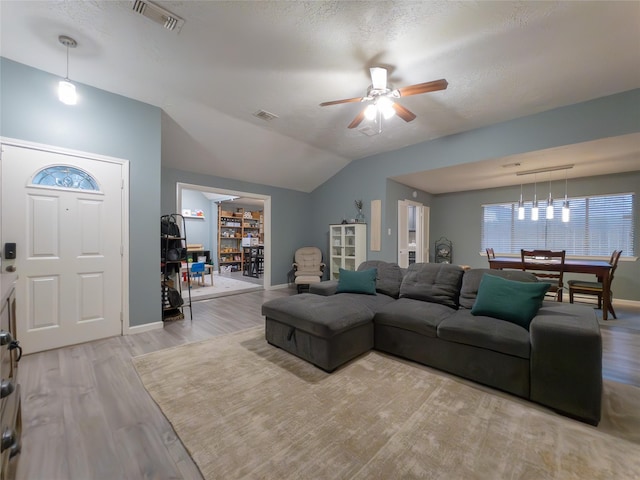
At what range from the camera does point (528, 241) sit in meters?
5.82

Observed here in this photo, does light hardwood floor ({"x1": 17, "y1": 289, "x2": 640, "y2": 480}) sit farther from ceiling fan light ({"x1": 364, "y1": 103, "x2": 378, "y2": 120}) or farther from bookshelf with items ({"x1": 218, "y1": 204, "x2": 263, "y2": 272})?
bookshelf with items ({"x1": 218, "y1": 204, "x2": 263, "y2": 272})

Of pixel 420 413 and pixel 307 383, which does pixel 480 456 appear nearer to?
pixel 420 413

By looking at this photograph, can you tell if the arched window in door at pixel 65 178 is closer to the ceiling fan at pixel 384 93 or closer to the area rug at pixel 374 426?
the area rug at pixel 374 426

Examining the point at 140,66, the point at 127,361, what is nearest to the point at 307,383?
the point at 127,361

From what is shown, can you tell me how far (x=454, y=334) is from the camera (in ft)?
7.39

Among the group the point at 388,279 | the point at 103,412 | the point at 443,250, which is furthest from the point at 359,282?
the point at 443,250

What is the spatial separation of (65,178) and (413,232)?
6.89 m

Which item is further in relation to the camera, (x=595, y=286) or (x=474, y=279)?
(x=595, y=286)

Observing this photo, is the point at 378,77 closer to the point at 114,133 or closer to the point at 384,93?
the point at 384,93

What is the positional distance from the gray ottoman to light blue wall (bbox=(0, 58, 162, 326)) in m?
1.76

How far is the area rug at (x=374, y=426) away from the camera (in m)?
1.40

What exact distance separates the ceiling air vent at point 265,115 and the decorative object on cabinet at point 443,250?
5377 mm

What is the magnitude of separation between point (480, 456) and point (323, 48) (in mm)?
3264

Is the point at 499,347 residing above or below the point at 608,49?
below
